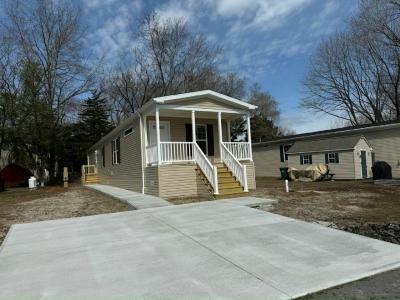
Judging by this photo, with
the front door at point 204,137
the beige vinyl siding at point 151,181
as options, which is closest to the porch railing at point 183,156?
the beige vinyl siding at point 151,181

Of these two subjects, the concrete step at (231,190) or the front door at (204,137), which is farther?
the front door at (204,137)

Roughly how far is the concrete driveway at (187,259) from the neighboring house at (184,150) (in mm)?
4961

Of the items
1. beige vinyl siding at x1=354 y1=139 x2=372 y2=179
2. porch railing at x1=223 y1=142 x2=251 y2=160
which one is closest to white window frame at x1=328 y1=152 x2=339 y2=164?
beige vinyl siding at x1=354 y1=139 x2=372 y2=179

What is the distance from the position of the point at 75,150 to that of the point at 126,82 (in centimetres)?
833

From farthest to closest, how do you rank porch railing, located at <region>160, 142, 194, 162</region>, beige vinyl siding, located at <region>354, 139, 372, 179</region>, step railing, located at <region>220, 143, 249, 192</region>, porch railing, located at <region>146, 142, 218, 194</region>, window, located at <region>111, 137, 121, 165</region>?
1. beige vinyl siding, located at <region>354, 139, 372, 179</region>
2. window, located at <region>111, 137, 121, 165</region>
3. porch railing, located at <region>160, 142, 194, 162</region>
4. step railing, located at <region>220, 143, 249, 192</region>
5. porch railing, located at <region>146, 142, 218, 194</region>

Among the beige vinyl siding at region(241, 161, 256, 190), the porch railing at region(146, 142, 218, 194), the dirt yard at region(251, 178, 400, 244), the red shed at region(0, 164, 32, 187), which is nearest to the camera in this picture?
the dirt yard at region(251, 178, 400, 244)

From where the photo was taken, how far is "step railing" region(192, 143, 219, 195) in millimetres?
11383

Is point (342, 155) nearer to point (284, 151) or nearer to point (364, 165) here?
point (364, 165)

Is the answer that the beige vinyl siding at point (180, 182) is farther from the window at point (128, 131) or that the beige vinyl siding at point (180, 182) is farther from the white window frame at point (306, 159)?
the white window frame at point (306, 159)

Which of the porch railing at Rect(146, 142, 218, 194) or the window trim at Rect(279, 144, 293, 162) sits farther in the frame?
the window trim at Rect(279, 144, 293, 162)

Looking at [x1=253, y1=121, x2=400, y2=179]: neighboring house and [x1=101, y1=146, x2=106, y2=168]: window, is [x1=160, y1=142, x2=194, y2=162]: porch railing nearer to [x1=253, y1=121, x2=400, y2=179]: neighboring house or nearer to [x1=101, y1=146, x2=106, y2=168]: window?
[x1=101, y1=146, x2=106, y2=168]: window

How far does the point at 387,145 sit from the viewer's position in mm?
19531

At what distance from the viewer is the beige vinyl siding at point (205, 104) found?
13511 mm

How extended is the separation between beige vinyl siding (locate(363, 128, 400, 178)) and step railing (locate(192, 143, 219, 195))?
12920 mm
